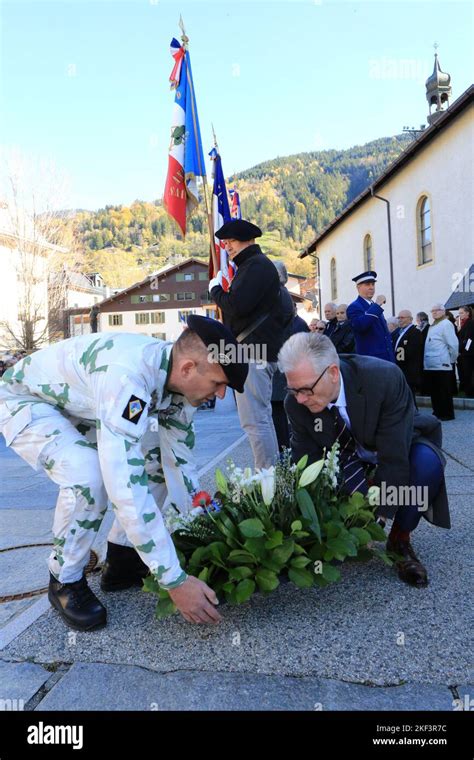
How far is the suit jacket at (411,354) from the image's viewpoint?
10.6m

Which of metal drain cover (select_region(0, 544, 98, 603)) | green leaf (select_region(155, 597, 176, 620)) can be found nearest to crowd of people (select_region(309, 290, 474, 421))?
metal drain cover (select_region(0, 544, 98, 603))

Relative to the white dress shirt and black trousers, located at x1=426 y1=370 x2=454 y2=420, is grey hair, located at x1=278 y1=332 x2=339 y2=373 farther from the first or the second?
black trousers, located at x1=426 y1=370 x2=454 y2=420

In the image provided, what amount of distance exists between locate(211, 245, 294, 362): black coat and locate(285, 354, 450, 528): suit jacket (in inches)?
55.5

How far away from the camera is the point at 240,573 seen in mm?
2559

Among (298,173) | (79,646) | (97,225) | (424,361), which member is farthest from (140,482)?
(298,173)

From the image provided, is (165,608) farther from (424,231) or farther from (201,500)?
(424,231)

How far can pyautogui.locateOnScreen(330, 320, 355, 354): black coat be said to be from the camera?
9.41 metres

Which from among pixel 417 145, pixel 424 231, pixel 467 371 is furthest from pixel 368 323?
pixel 424 231

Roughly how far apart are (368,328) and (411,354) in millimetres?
3481

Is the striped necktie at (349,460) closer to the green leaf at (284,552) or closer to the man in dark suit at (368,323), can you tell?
the green leaf at (284,552)

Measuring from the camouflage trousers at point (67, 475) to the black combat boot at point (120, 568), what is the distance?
333 mm

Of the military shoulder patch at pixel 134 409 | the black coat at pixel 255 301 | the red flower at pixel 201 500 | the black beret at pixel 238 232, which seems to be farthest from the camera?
the black beret at pixel 238 232

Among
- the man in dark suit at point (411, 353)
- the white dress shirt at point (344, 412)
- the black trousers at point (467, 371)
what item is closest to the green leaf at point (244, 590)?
the white dress shirt at point (344, 412)
